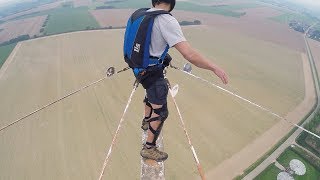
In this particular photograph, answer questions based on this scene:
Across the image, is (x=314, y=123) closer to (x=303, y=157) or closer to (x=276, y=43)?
(x=303, y=157)

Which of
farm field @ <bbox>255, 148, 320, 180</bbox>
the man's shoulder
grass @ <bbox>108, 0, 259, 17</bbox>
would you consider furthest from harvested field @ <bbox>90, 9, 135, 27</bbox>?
the man's shoulder

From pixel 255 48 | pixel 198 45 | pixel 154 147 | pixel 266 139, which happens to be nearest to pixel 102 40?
pixel 198 45

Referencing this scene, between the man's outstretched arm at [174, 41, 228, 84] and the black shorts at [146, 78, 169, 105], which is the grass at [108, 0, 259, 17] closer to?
the black shorts at [146, 78, 169, 105]

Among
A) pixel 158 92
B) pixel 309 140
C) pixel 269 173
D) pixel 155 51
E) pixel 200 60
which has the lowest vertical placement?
pixel 309 140

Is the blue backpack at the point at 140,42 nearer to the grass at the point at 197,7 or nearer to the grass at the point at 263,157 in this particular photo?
the grass at the point at 263,157

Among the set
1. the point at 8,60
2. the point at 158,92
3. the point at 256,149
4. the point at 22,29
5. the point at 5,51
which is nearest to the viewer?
the point at 158,92

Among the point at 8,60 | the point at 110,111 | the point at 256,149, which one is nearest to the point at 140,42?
the point at 256,149

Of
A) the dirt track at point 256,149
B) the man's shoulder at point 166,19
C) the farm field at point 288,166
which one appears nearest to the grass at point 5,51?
the dirt track at point 256,149

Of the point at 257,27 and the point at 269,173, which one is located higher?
the point at 269,173

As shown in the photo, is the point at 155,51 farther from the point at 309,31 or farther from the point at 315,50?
the point at 309,31
